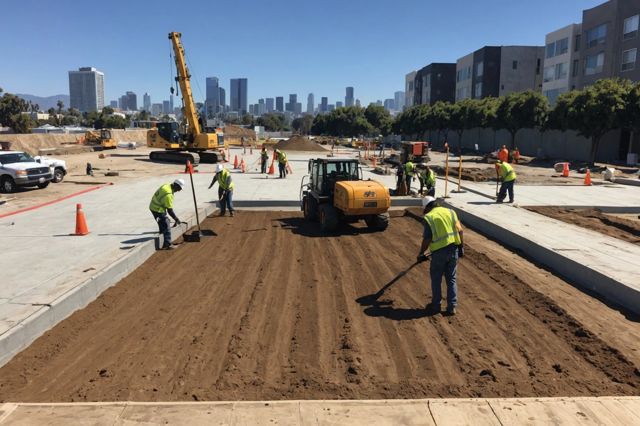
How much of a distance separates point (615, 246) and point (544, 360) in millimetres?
6901

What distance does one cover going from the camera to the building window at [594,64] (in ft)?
171

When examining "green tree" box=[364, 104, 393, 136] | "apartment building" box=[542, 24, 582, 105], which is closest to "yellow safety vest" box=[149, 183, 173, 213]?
"apartment building" box=[542, 24, 582, 105]

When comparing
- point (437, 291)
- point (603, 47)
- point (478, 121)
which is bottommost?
Result: point (437, 291)

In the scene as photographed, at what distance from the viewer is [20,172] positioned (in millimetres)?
21000

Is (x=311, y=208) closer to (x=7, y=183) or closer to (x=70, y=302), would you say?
(x=70, y=302)

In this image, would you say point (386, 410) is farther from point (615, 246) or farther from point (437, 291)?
point (615, 246)

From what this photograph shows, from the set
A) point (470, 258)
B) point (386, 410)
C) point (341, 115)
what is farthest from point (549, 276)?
point (341, 115)

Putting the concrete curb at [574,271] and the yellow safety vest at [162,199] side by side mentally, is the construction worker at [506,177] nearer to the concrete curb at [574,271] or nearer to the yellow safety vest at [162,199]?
the concrete curb at [574,271]

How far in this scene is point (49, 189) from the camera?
22.4 metres

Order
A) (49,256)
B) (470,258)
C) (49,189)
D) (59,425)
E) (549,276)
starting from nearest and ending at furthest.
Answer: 1. (59,425)
2. (549,276)
3. (49,256)
4. (470,258)
5. (49,189)

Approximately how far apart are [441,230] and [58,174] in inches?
889

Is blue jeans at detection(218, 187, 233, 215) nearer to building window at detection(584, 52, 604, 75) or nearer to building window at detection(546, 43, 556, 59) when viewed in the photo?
building window at detection(584, 52, 604, 75)

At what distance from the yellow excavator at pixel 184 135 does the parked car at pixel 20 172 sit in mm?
13842

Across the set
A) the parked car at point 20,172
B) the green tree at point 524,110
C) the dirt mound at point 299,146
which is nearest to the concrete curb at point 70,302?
the parked car at point 20,172
